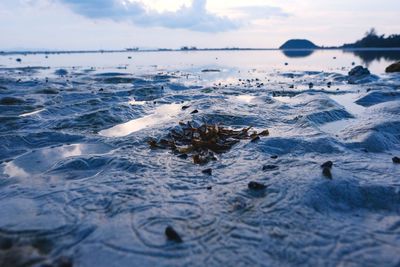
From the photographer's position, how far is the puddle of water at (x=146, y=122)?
420 inches

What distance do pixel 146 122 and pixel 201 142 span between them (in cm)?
472

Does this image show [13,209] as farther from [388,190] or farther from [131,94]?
[131,94]

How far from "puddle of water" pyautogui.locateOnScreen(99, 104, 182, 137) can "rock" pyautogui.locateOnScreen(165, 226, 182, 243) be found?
631 centimetres

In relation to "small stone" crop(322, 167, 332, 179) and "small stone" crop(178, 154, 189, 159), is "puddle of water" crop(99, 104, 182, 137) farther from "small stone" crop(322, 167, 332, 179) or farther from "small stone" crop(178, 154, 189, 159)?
"small stone" crop(322, 167, 332, 179)

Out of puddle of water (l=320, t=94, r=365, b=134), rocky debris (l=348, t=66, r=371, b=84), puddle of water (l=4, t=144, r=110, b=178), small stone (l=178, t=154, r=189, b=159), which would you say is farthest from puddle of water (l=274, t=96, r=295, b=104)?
puddle of water (l=4, t=144, r=110, b=178)

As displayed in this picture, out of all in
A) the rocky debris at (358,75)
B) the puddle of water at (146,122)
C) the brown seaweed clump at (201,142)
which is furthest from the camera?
the rocky debris at (358,75)

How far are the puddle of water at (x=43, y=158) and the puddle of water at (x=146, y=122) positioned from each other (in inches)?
61.1

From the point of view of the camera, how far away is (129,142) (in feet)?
29.3

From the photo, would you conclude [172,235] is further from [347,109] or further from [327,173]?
[347,109]

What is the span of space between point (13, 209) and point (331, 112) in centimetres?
1086

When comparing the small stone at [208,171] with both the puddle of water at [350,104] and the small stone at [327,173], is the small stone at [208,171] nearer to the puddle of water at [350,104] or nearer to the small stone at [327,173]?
the small stone at [327,173]

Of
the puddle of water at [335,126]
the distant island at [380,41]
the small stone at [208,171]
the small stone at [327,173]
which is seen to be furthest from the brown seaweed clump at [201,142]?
the distant island at [380,41]

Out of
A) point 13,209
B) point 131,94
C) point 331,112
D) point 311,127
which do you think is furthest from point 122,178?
point 131,94

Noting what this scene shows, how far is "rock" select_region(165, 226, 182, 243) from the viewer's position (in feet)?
13.9
